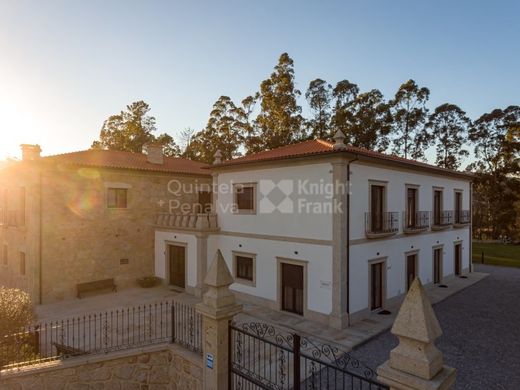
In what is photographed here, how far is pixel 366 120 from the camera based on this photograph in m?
33.7

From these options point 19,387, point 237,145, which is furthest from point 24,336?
point 237,145

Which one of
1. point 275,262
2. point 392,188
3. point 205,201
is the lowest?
point 275,262

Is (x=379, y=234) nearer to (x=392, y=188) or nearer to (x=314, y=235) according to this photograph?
(x=392, y=188)

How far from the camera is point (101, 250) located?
18047 mm

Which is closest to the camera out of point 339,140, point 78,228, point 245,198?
point 339,140

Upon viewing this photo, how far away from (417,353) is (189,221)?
15.0m

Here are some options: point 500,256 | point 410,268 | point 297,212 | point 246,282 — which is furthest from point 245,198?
point 500,256

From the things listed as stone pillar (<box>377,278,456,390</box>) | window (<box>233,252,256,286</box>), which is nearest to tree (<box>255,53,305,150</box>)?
window (<box>233,252,256,286</box>)

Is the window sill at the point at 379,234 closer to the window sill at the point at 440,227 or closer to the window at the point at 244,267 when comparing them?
the window sill at the point at 440,227

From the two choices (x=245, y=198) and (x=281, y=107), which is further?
(x=281, y=107)

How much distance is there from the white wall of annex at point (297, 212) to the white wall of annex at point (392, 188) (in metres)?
1.12

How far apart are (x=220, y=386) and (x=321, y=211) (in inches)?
307

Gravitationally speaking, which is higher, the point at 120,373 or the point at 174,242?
the point at 174,242

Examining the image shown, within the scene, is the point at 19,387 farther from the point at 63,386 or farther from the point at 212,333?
the point at 212,333
